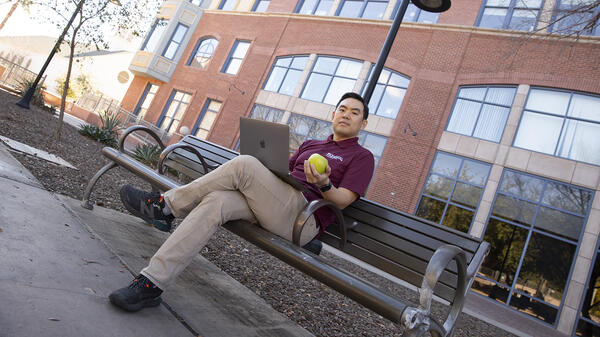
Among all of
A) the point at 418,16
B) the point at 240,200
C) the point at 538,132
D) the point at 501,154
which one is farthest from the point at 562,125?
the point at 240,200

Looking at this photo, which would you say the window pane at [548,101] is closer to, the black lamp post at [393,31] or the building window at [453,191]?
the building window at [453,191]

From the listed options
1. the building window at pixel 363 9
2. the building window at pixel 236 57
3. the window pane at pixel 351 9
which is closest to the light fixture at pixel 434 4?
the building window at pixel 363 9

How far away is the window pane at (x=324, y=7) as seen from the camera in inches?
736

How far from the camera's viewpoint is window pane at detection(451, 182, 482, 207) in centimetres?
1238

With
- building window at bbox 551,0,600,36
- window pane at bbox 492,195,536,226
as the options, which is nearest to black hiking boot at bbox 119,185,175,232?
building window at bbox 551,0,600,36

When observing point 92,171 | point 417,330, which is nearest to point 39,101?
point 92,171

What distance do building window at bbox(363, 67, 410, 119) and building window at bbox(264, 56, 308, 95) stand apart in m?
4.20

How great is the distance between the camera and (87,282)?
190 centimetres

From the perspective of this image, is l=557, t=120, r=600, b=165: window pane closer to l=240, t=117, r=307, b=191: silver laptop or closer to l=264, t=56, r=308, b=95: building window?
→ l=264, t=56, r=308, b=95: building window

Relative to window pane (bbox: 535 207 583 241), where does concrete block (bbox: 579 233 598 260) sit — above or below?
below

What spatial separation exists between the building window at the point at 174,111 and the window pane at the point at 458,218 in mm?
16003

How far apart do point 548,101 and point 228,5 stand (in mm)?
19120

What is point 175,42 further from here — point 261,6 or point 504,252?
point 504,252

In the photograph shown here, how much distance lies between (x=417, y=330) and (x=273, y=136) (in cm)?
131
